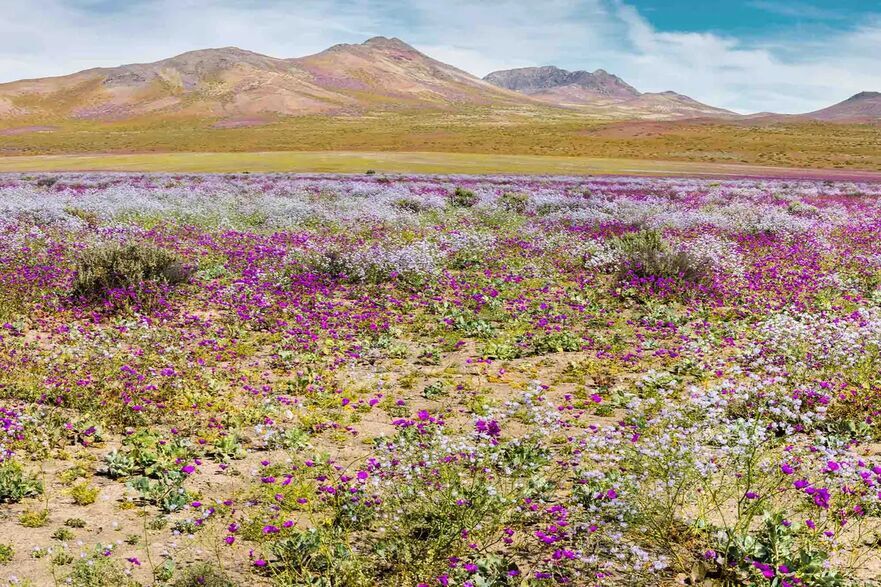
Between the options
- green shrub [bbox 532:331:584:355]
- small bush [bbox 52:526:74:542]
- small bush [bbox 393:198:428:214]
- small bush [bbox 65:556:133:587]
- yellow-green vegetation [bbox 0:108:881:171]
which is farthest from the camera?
yellow-green vegetation [bbox 0:108:881:171]

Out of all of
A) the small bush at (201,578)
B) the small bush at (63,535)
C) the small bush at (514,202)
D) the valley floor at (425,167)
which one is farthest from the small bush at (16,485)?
the valley floor at (425,167)

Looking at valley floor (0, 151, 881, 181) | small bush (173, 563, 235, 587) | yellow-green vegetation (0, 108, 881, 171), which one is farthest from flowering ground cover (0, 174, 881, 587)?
yellow-green vegetation (0, 108, 881, 171)

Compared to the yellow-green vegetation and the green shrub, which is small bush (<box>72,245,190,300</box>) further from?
the yellow-green vegetation

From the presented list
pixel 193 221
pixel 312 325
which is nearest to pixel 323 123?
pixel 193 221

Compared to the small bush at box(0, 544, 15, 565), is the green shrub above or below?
above

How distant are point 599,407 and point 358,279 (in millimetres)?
7831

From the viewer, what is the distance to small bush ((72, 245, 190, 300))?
38.1 feet

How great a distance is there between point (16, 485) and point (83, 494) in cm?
64

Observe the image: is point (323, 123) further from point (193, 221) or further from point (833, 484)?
point (833, 484)

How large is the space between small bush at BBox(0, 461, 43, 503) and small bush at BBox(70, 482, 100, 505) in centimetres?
31

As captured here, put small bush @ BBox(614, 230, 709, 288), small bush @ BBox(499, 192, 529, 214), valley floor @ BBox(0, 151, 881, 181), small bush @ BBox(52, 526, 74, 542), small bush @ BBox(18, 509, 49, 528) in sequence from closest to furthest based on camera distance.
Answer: small bush @ BBox(52, 526, 74, 542) < small bush @ BBox(18, 509, 49, 528) < small bush @ BBox(614, 230, 709, 288) < small bush @ BBox(499, 192, 529, 214) < valley floor @ BBox(0, 151, 881, 181)

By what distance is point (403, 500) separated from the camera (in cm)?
516

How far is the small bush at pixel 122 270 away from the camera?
11.6 metres

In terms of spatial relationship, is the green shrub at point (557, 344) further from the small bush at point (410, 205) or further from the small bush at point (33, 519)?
the small bush at point (410, 205)
